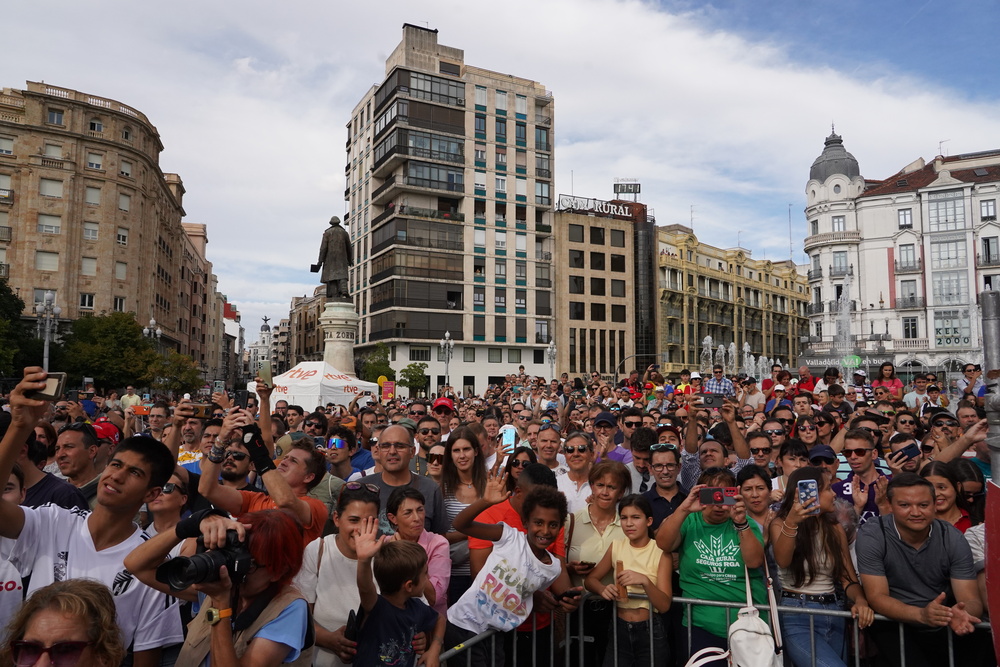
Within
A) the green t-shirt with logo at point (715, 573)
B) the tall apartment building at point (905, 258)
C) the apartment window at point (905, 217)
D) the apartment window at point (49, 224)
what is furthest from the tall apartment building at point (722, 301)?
the green t-shirt with logo at point (715, 573)

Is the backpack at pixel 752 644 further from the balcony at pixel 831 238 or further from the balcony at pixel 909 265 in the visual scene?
the balcony at pixel 831 238

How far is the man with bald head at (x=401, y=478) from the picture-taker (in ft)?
15.2

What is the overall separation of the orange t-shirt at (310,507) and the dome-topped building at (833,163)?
6153 cm

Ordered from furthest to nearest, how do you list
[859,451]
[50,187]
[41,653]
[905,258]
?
[905,258], [50,187], [859,451], [41,653]

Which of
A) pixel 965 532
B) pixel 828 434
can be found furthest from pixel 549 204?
pixel 965 532

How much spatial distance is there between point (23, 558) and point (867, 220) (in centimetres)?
6170

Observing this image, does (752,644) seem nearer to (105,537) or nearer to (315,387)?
(105,537)

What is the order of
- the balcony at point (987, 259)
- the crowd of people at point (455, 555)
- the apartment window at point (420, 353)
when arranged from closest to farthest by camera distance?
1. the crowd of people at point (455, 555)
2. the balcony at point (987, 259)
3. the apartment window at point (420, 353)

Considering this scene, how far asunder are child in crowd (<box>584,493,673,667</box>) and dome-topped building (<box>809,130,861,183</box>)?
6046cm

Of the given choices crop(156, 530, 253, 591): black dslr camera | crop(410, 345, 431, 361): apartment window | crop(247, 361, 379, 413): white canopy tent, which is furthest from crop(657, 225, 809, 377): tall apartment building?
crop(156, 530, 253, 591): black dslr camera

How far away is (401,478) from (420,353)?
47.0 meters

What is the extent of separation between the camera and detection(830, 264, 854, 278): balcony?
54531 millimetres

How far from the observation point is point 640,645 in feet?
13.6

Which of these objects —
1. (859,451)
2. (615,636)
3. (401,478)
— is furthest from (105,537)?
(859,451)
